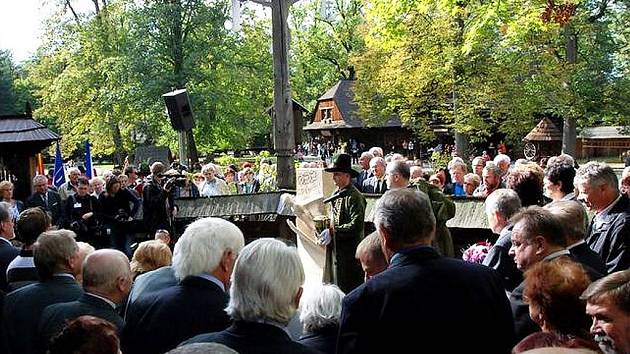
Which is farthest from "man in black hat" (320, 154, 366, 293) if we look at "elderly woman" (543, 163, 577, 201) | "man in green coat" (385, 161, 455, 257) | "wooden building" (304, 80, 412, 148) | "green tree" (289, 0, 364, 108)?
"green tree" (289, 0, 364, 108)

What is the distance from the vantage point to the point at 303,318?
318cm

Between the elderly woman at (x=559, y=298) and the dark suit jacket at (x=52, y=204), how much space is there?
8.24 m

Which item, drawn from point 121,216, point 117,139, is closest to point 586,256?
point 121,216

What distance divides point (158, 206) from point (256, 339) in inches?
276

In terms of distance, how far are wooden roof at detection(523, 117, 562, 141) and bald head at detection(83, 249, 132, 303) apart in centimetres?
3252

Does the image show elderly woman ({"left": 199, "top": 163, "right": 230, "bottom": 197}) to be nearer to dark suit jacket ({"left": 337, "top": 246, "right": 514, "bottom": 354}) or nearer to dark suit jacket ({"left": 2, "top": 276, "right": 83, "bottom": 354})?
dark suit jacket ({"left": 2, "top": 276, "right": 83, "bottom": 354})

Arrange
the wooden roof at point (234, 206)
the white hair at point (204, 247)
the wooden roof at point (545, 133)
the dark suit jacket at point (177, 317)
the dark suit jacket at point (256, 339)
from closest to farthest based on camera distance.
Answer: the dark suit jacket at point (256, 339) → the dark suit jacket at point (177, 317) → the white hair at point (204, 247) → the wooden roof at point (234, 206) → the wooden roof at point (545, 133)

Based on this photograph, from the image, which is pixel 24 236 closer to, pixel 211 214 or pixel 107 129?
pixel 211 214

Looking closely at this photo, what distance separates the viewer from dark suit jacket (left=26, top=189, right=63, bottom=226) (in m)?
9.39

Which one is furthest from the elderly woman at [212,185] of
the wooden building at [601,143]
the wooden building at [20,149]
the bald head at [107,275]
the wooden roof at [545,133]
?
the wooden building at [601,143]

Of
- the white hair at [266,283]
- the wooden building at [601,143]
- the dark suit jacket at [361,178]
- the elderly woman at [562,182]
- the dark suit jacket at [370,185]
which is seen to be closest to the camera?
the white hair at [266,283]

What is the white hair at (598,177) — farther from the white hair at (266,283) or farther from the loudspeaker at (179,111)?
the loudspeaker at (179,111)

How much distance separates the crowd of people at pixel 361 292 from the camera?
7.55 ft

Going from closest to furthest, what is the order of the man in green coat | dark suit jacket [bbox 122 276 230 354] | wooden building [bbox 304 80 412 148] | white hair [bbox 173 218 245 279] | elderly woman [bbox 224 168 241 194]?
dark suit jacket [bbox 122 276 230 354] → white hair [bbox 173 218 245 279] → the man in green coat → elderly woman [bbox 224 168 241 194] → wooden building [bbox 304 80 412 148]
